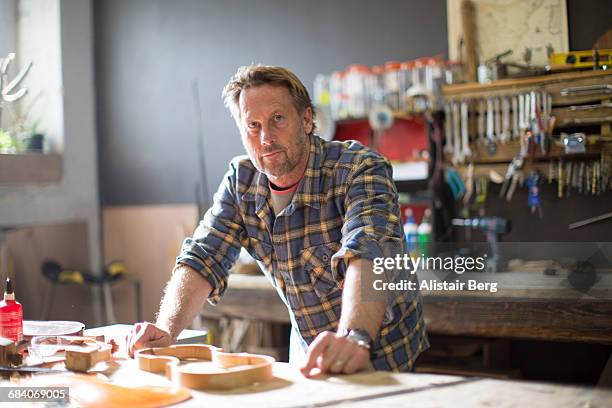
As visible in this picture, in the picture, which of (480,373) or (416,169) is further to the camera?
(416,169)

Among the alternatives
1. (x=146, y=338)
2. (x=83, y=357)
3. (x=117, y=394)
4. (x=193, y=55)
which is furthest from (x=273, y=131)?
(x=193, y=55)

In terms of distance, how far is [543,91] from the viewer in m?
3.94

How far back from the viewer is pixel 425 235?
4246 millimetres

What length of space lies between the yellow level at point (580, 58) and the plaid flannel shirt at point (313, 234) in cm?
206

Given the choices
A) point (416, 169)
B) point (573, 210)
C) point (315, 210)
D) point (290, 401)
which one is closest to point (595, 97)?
point (573, 210)

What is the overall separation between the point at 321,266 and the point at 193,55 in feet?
11.7

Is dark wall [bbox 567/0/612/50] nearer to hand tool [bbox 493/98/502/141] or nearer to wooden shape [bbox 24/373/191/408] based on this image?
hand tool [bbox 493/98/502/141]

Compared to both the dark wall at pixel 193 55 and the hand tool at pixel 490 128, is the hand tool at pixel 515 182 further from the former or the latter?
the dark wall at pixel 193 55

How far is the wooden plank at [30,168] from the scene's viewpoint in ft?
17.0

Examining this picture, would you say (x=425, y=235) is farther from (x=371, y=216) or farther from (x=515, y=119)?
(x=371, y=216)

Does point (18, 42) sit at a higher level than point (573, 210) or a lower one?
higher

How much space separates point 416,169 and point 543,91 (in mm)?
832

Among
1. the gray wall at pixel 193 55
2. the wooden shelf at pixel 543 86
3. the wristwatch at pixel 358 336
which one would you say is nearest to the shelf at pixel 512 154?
the wooden shelf at pixel 543 86

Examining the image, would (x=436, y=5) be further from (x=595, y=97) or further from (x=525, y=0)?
(x=595, y=97)
